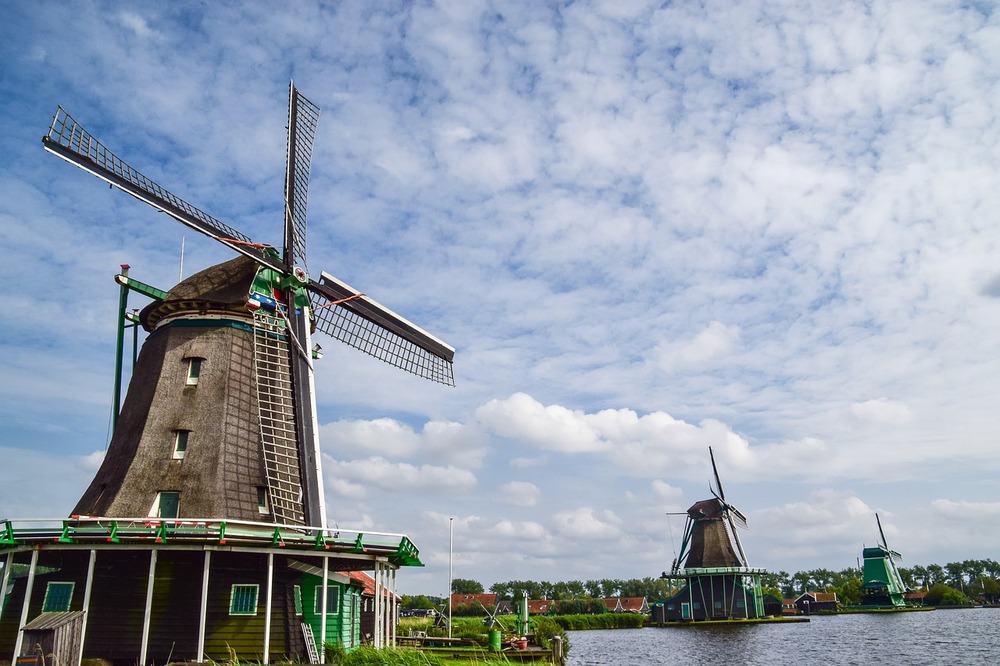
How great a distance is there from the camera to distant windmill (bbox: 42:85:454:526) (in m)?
18.9

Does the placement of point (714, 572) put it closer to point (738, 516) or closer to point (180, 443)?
point (738, 516)

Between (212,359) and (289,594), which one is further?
(212,359)

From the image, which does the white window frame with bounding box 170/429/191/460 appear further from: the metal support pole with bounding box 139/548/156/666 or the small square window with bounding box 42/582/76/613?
the small square window with bounding box 42/582/76/613

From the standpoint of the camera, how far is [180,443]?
1944 cm

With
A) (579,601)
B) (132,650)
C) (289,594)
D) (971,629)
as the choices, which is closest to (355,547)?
(289,594)

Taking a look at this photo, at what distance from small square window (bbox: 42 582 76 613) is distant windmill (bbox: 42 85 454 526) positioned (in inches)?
70.8

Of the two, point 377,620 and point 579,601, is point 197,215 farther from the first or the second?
Answer: point 579,601

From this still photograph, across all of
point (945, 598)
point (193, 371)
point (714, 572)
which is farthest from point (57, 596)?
point (945, 598)

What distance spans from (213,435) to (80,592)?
4.58m

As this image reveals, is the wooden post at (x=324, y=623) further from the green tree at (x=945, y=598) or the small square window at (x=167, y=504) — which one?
the green tree at (x=945, y=598)

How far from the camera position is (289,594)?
18.9 metres

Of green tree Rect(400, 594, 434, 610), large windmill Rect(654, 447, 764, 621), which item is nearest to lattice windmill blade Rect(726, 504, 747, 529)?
large windmill Rect(654, 447, 764, 621)

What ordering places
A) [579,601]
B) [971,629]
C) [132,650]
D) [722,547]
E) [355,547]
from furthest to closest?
1. [579,601]
2. [722,547]
3. [971,629]
4. [355,547]
5. [132,650]

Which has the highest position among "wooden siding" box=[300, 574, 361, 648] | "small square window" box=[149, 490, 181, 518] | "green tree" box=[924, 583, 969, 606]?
"small square window" box=[149, 490, 181, 518]
